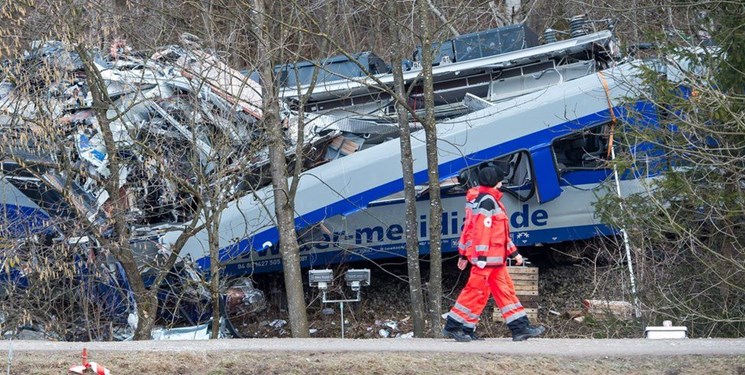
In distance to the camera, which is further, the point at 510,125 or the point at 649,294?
the point at 510,125

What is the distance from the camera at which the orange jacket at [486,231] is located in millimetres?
7754

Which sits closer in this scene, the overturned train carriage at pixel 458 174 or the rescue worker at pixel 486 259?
the rescue worker at pixel 486 259

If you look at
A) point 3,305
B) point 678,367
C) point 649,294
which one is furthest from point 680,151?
point 3,305

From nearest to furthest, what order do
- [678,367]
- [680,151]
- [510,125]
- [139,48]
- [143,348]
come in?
1. [678,367]
2. [143,348]
3. [680,151]
4. [139,48]
5. [510,125]

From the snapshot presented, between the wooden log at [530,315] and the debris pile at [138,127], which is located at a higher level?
the debris pile at [138,127]

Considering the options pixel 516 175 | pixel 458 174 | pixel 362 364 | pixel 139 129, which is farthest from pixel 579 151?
pixel 362 364

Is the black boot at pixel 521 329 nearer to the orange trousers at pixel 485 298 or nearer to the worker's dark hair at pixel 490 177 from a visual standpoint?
the orange trousers at pixel 485 298

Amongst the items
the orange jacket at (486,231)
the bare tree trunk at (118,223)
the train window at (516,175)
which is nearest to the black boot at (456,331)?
the orange jacket at (486,231)

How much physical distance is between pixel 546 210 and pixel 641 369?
794 centimetres

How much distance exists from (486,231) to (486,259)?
0.22 metres

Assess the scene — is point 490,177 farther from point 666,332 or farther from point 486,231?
point 666,332

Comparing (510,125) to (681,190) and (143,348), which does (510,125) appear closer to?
(681,190)

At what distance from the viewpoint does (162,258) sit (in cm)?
1337

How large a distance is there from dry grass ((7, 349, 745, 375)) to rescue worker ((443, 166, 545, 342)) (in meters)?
0.78
